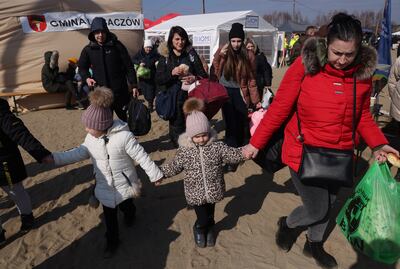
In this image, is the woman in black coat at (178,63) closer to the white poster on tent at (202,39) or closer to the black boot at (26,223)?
the black boot at (26,223)

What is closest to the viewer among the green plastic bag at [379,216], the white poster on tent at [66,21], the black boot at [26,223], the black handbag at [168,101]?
the green plastic bag at [379,216]

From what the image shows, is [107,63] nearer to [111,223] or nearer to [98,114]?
[98,114]

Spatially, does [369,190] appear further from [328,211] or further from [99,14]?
[99,14]

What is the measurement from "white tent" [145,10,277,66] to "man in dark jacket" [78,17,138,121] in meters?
11.3

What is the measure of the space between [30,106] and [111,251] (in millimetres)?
7555

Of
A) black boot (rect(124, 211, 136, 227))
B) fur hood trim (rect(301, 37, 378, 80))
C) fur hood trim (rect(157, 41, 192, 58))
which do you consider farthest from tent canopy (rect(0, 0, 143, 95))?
fur hood trim (rect(301, 37, 378, 80))

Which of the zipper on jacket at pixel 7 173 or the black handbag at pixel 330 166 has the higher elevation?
the black handbag at pixel 330 166

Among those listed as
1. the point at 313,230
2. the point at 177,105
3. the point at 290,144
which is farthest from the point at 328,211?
the point at 177,105

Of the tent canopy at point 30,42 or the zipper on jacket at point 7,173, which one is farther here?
the tent canopy at point 30,42

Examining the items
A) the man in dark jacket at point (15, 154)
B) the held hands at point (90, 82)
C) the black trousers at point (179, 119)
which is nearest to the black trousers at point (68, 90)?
the held hands at point (90, 82)

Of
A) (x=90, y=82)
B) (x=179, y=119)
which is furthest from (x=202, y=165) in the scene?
(x=90, y=82)

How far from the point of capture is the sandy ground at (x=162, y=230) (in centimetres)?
307

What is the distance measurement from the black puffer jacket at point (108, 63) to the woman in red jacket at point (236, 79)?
4.29 feet

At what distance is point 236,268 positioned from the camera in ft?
9.73
